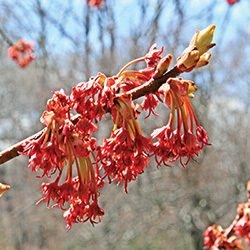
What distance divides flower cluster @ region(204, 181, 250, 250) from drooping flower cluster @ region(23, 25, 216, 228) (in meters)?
0.64

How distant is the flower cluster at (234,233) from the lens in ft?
3.37

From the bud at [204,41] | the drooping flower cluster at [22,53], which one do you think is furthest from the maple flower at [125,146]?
the drooping flower cluster at [22,53]

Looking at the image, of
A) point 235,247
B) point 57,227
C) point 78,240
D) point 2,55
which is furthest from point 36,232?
point 235,247

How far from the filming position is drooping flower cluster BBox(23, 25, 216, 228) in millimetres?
436

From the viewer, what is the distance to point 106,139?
453 mm

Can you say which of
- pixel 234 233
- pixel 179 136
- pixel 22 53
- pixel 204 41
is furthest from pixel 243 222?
pixel 22 53

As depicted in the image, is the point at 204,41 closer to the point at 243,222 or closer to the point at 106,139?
the point at 106,139

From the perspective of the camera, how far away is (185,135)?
18.6 inches

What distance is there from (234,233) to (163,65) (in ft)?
3.07

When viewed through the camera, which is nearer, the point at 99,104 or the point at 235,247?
the point at 99,104

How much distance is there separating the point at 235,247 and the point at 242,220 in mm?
146

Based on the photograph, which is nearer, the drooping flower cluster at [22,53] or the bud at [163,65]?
the bud at [163,65]

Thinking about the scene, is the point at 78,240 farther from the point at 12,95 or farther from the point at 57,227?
the point at 12,95

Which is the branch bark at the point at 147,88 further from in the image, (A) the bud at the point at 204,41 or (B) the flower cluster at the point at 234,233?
(B) the flower cluster at the point at 234,233
